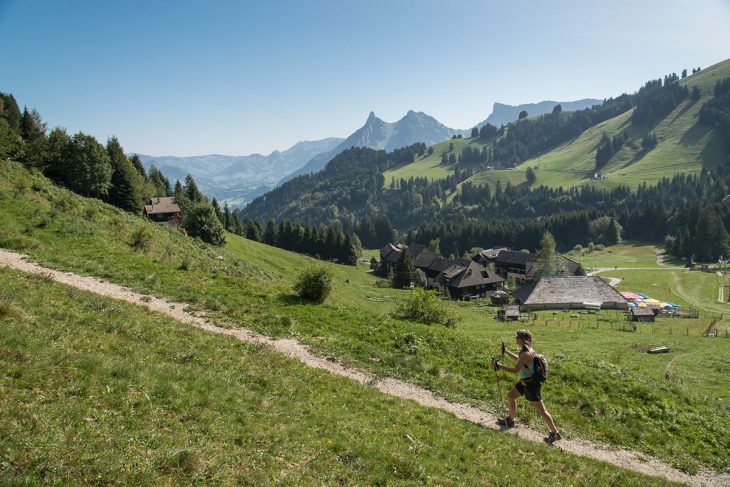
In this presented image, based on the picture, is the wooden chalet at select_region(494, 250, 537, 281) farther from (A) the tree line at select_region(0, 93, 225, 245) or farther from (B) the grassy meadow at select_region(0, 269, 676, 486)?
(B) the grassy meadow at select_region(0, 269, 676, 486)

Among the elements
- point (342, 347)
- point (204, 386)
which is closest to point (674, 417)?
point (342, 347)

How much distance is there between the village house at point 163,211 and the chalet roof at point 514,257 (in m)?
96.8

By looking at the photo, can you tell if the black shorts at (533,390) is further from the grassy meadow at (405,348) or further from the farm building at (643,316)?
the farm building at (643,316)

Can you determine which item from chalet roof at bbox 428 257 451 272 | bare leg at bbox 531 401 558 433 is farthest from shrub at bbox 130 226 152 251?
chalet roof at bbox 428 257 451 272

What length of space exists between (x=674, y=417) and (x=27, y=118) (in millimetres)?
85445

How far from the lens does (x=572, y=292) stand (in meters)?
84.6

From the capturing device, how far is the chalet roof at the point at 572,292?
272ft

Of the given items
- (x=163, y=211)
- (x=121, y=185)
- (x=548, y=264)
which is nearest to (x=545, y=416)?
(x=121, y=185)

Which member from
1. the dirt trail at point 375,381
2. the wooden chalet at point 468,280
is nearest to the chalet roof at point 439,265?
the wooden chalet at point 468,280

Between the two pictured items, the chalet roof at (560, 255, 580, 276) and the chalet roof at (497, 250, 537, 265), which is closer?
the chalet roof at (560, 255, 580, 276)

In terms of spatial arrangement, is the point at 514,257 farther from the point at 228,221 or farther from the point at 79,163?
the point at 79,163

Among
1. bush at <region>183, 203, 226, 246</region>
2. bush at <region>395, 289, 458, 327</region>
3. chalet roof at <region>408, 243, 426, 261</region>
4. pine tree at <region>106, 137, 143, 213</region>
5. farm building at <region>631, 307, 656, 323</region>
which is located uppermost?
pine tree at <region>106, 137, 143, 213</region>

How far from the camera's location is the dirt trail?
42.6ft

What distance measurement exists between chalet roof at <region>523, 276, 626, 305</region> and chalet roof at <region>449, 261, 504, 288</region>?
65.0ft
